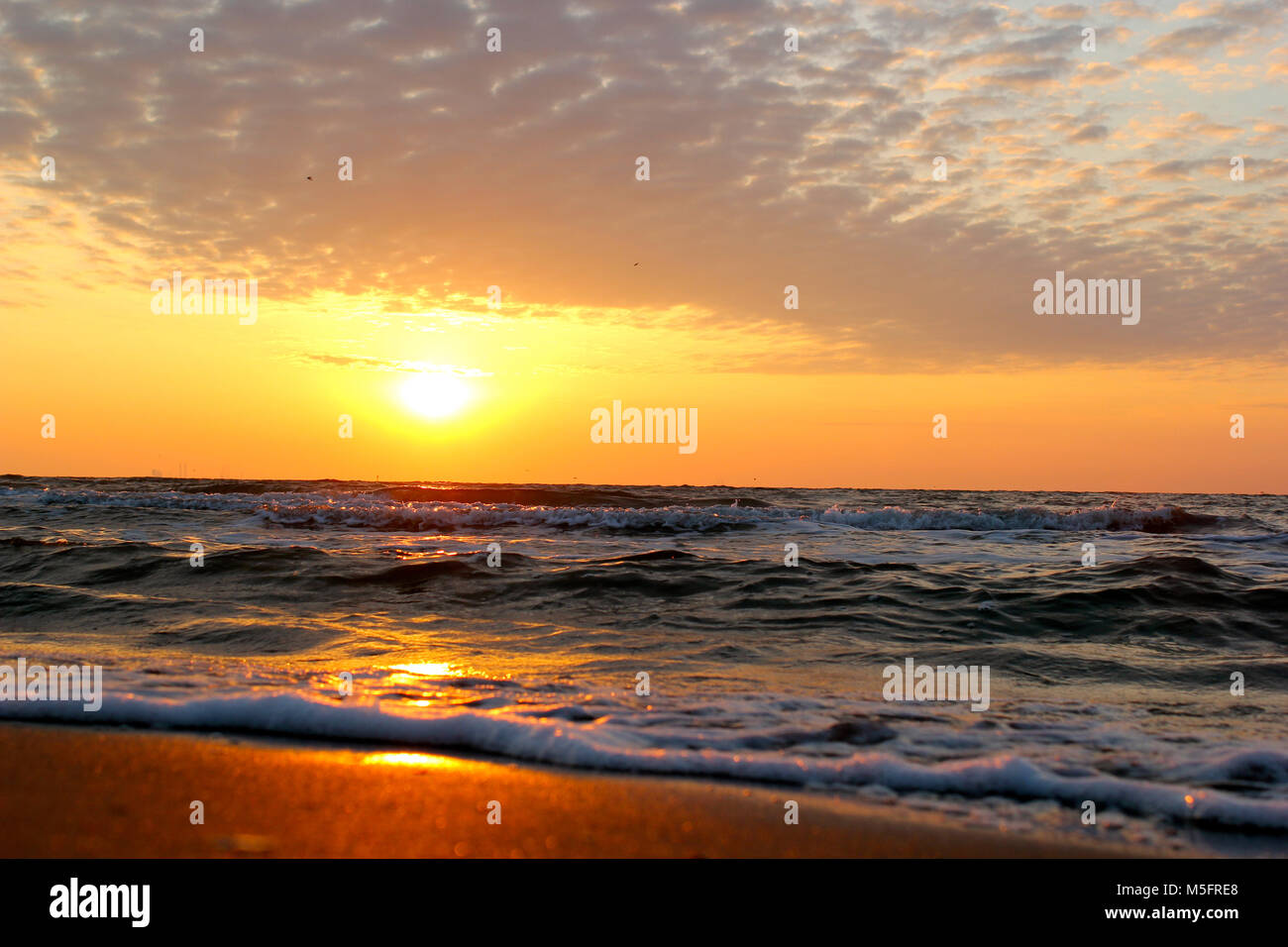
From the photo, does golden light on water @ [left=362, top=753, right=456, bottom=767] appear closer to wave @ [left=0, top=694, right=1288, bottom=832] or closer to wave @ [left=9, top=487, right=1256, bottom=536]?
wave @ [left=0, top=694, right=1288, bottom=832]

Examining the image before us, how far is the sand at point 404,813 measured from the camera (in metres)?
3.32

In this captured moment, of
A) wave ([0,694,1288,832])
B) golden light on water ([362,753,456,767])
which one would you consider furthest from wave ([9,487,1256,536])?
golden light on water ([362,753,456,767])

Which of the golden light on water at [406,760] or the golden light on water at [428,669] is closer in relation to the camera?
the golden light on water at [406,760]

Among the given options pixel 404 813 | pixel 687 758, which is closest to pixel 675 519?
pixel 687 758

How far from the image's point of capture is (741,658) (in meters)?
6.86

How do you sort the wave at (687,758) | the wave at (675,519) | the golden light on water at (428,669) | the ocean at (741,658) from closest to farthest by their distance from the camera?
the wave at (687,758), the ocean at (741,658), the golden light on water at (428,669), the wave at (675,519)

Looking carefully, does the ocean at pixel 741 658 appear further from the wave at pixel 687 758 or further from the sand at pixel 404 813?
the sand at pixel 404 813

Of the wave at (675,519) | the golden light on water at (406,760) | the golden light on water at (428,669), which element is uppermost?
the wave at (675,519)

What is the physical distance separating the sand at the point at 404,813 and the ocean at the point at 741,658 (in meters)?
0.23

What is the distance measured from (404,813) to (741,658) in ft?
12.0

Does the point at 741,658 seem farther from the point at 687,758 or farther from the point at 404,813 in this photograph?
the point at 404,813

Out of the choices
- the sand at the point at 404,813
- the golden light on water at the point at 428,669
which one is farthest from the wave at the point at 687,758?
the golden light on water at the point at 428,669
